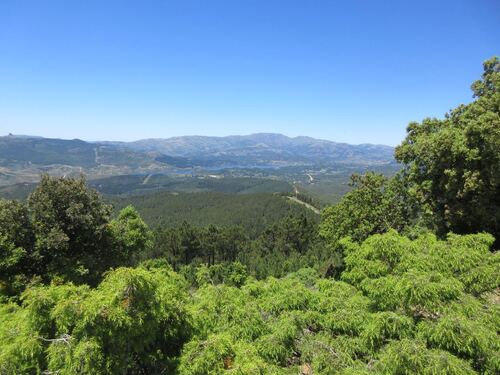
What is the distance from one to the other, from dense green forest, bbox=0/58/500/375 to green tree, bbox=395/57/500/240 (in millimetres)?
96

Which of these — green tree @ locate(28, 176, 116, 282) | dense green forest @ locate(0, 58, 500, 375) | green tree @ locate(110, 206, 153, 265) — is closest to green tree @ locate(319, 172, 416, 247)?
dense green forest @ locate(0, 58, 500, 375)

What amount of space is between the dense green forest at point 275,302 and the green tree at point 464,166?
96 mm

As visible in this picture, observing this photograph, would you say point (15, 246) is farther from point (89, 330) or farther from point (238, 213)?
point (238, 213)

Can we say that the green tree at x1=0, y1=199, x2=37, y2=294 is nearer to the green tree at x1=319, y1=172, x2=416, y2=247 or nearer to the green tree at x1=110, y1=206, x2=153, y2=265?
the green tree at x1=110, y1=206, x2=153, y2=265

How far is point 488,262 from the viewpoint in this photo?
38.1ft

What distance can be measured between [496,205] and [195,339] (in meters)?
20.2

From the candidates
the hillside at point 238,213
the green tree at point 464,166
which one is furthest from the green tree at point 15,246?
the hillside at point 238,213

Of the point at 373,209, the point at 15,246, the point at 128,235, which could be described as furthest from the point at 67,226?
the point at 373,209

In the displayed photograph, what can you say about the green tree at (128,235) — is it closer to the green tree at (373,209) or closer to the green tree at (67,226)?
the green tree at (67,226)

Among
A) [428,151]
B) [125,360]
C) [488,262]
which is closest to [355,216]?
[428,151]

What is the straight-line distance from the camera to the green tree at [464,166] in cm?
1945

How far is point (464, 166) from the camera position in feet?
68.7

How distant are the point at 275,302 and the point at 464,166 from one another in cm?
1616

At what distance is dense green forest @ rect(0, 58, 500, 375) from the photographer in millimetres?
8031
